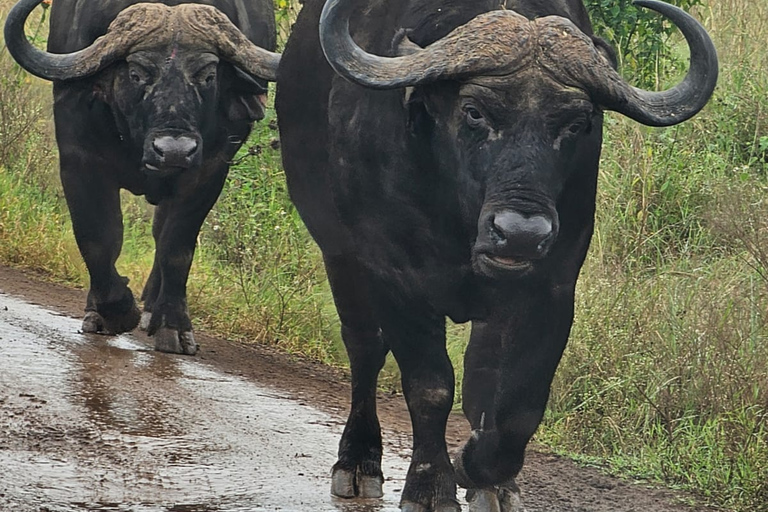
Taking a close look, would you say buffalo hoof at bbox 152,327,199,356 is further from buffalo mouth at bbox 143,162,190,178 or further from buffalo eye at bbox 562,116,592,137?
buffalo eye at bbox 562,116,592,137

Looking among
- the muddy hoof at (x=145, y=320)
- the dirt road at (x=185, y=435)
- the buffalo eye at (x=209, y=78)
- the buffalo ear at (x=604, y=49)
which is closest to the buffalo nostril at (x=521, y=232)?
the buffalo ear at (x=604, y=49)

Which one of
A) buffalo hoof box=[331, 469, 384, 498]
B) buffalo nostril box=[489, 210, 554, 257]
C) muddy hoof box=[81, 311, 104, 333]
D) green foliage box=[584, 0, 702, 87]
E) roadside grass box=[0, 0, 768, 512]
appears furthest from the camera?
green foliage box=[584, 0, 702, 87]

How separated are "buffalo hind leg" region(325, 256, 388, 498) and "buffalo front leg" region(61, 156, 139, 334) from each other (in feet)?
7.15

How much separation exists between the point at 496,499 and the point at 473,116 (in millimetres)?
1330

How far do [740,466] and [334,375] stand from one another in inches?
101

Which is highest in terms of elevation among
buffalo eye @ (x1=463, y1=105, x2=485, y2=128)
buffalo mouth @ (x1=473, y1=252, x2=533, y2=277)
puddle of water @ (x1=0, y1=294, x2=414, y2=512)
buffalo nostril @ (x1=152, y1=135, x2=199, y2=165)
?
buffalo eye @ (x1=463, y1=105, x2=485, y2=128)

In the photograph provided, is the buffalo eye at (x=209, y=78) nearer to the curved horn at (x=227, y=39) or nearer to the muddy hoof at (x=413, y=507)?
the curved horn at (x=227, y=39)

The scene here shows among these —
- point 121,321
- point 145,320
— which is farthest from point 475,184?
point 145,320

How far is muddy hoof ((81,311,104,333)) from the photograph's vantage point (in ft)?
26.4

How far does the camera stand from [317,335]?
8.10m

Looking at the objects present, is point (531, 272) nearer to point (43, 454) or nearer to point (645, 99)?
point (645, 99)

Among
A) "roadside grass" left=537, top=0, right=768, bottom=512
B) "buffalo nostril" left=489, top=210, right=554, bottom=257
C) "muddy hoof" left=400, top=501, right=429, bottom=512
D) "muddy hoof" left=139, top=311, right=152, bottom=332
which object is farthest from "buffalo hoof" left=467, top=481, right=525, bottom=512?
"muddy hoof" left=139, top=311, right=152, bottom=332

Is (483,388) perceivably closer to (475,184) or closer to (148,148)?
(475,184)

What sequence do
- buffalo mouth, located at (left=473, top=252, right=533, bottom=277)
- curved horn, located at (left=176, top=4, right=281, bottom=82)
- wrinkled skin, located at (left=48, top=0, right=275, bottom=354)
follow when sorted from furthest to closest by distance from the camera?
curved horn, located at (left=176, top=4, right=281, bottom=82)
wrinkled skin, located at (left=48, top=0, right=275, bottom=354)
buffalo mouth, located at (left=473, top=252, right=533, bottom=277)
